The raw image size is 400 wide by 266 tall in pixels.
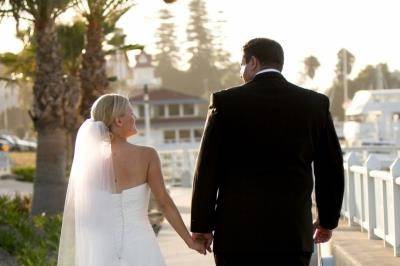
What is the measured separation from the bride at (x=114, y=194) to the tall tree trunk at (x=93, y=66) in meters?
18.8

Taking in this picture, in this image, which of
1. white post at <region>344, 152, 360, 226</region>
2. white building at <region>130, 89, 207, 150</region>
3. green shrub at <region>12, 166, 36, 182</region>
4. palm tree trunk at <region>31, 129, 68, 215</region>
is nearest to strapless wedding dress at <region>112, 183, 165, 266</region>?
white post at <region>344, 152, 360, 226</region>

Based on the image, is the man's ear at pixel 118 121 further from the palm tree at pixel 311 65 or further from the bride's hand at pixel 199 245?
the palm tree at pixel 311 65

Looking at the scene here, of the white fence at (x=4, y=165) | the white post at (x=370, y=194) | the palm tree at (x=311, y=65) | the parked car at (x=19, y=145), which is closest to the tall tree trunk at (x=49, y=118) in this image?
the white post at (x=370, y=194)

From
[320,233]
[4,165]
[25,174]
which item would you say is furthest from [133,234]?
[4,165]

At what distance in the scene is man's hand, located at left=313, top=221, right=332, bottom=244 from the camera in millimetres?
5992

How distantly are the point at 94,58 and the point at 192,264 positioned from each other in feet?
47.7

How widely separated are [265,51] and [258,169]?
675mm

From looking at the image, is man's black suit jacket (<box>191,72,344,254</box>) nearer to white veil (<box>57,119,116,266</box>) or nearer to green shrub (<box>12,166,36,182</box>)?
white veil (<box>57,119,116,266</box>)

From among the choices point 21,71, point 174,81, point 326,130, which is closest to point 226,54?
point 174,81

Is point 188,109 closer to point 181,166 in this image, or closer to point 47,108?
point 181,166

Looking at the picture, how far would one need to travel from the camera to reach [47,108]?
70.6 ft

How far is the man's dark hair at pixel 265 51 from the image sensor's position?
18.7 ft

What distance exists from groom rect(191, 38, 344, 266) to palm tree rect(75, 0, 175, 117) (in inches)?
708

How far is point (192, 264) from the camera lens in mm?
13039
